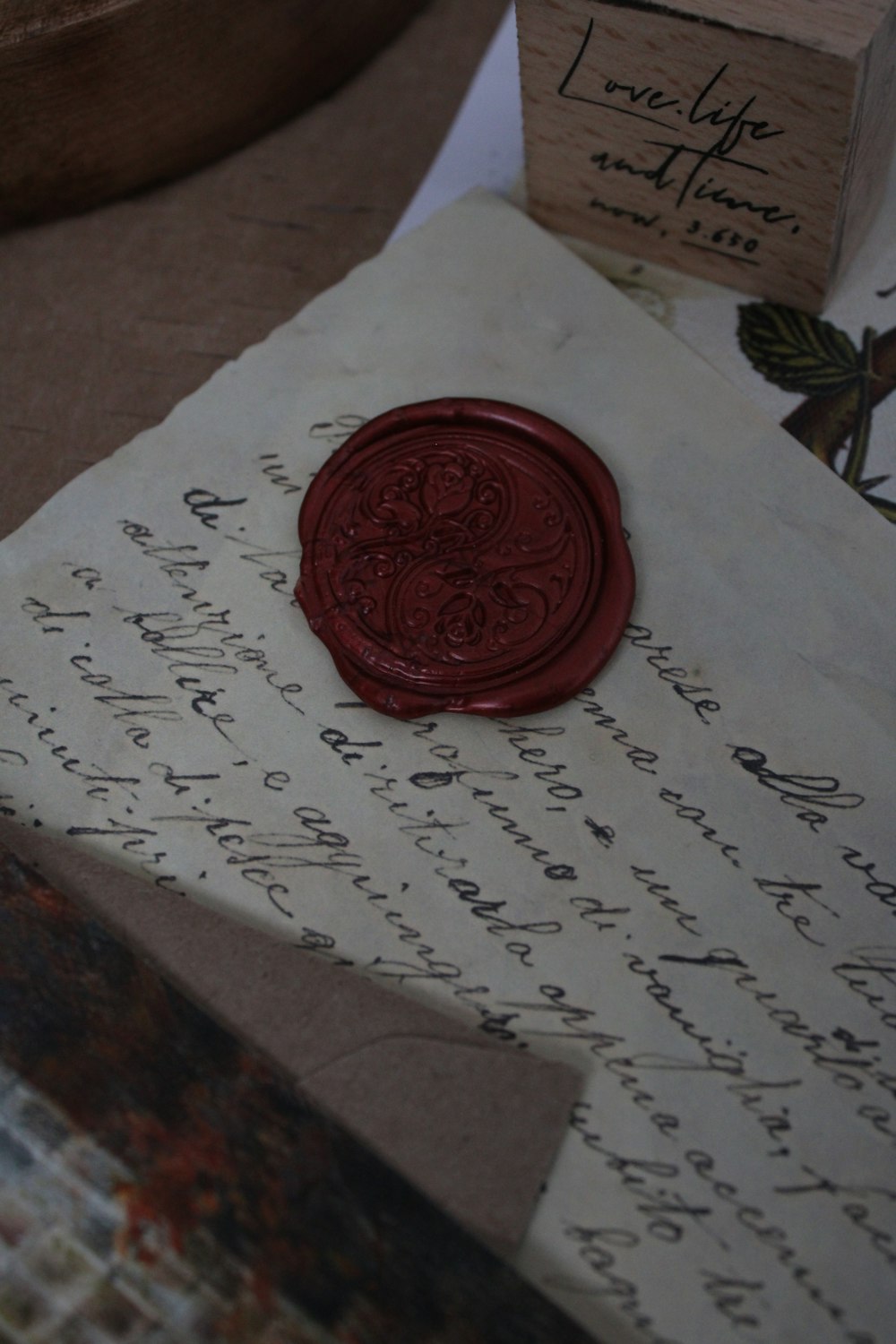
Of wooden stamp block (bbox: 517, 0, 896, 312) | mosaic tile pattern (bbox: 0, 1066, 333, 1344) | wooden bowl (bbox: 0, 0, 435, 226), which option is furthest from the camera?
wooden bowl (bbox: 0, 0, 435, 226)

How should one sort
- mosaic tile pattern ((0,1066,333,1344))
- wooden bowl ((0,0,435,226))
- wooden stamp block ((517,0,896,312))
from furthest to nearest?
wooden bowl ((0,0,435,226)) → wooden stamp block ((517,0,896,312)) → mosaic tile pattern ((0,1066,333,1344))

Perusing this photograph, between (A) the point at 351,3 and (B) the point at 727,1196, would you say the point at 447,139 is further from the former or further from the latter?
(B) the point at 727,1196

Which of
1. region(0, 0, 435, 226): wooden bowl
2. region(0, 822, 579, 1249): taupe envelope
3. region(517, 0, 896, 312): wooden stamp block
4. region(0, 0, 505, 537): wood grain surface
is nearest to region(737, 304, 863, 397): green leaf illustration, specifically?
region(517, 0, 896, 312): wooden stamp block

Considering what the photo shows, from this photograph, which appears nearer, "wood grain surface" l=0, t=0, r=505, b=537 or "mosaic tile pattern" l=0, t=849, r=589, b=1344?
"mosaic tile pattern" l=0, t=849, r=589, b=1344

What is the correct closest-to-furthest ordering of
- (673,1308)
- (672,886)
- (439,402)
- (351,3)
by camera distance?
1. (673,1308)
2. (672,886)
3. (439,402)
4. (351,3)

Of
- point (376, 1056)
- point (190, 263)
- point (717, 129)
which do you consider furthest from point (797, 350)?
point (376, 1056)

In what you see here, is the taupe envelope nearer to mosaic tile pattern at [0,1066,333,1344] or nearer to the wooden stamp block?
mosaic tile pattern at [0,1066,333,1344]

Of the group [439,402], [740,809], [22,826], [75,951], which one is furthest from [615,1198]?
[439,402]
